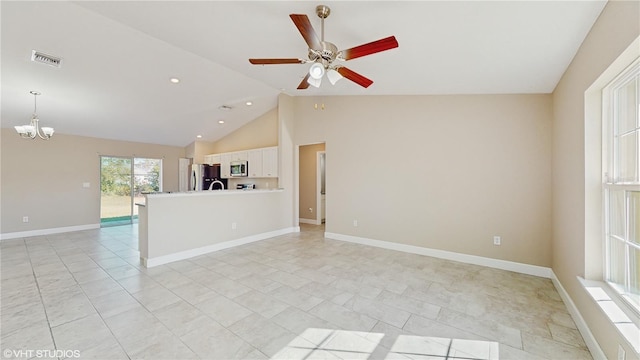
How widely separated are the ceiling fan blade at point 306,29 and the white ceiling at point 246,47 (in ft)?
1.51

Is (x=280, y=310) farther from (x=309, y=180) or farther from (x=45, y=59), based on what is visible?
(x=309, y=180)

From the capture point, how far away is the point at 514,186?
3.54 m

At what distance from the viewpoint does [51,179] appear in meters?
6.05

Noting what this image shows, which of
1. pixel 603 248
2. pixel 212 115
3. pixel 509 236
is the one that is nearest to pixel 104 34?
pixel 212 115

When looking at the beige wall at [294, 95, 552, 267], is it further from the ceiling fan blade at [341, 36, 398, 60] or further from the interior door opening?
the ceiling fan blade at [341, 36, 398, 60]

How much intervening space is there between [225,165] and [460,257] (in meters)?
6.16

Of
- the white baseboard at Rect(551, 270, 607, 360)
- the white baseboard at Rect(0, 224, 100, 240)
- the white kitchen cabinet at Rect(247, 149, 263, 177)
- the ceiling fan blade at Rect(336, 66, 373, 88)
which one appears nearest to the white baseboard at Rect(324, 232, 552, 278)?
the white baseboard at Rect(551, 270, 607, 360)

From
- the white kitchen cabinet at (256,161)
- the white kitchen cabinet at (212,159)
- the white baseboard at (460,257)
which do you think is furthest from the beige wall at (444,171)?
the white kitchen cabinet at (212,159)

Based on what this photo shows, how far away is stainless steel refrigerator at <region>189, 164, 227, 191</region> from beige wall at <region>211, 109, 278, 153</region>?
0.77 m

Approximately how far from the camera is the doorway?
701cm

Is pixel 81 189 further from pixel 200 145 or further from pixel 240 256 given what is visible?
pixel 240 256

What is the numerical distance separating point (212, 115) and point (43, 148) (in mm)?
3966

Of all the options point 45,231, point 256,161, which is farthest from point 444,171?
point 45,231

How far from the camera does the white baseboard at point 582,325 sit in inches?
70.9
